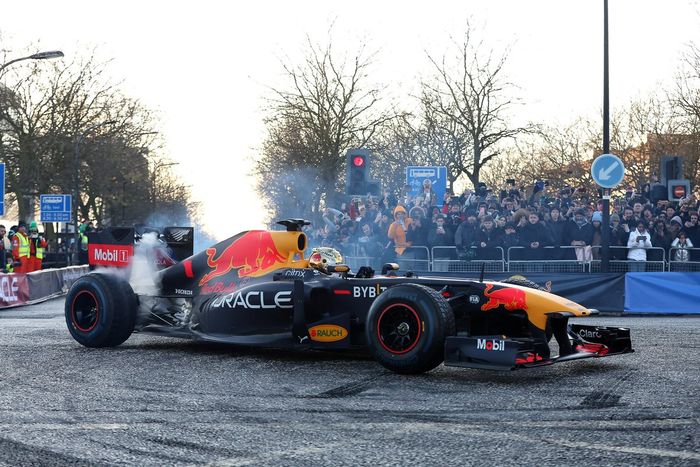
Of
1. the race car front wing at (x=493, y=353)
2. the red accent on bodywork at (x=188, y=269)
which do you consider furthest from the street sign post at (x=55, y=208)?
the race car front wing at (x=493, y=353)

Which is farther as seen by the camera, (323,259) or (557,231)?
(557,231)

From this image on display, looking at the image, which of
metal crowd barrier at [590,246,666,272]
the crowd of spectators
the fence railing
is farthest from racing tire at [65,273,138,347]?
metal crowd barrier at [590,246,666,272]

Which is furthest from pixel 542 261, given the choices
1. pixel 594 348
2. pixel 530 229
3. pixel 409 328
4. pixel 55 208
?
pixel 55 208

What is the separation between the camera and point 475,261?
736 inches

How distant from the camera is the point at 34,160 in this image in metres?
43.1

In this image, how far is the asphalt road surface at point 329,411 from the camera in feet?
18.3

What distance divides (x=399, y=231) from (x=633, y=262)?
4.41 meters

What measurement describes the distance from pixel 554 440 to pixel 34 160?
1581 inches

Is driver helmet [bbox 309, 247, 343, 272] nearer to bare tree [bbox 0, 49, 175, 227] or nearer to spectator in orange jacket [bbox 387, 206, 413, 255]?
spectator in orange jacket [bbox 387, 206, 413, 255]

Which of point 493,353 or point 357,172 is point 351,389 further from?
point 357,172

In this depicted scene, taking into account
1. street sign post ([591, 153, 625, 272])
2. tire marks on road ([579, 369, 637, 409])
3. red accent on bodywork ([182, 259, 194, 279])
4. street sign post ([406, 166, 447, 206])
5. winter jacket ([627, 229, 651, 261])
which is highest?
street sign post ([406, 166, 447, 206])

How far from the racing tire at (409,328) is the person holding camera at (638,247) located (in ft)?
36.3

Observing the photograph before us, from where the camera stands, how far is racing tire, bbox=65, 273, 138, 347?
35.4 ft

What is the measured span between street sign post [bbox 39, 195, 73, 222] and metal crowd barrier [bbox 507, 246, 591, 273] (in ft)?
72.2
